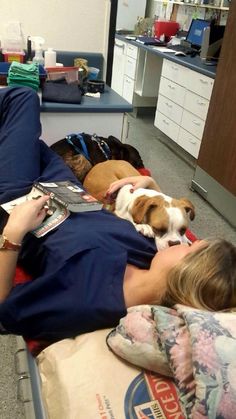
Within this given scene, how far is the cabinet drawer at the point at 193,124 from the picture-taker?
3527mm

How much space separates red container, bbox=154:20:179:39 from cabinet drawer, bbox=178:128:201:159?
1.99 m

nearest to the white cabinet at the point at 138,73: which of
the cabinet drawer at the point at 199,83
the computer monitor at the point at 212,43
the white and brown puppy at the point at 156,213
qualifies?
the computer monitor at the point at 212,43

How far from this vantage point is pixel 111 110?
244 cm

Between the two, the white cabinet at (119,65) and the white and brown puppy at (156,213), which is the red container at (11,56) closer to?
the white and brown puppy at (156,213)

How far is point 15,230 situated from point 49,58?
1.74 m

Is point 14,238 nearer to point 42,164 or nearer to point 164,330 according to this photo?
point 164,330

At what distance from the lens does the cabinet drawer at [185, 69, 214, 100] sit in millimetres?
3311

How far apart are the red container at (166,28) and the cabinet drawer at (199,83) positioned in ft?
5.92

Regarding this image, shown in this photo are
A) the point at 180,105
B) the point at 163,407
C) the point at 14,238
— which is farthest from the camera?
the point at 180,105

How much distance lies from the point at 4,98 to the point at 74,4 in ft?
3.93

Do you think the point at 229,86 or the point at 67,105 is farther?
the point at 229,86

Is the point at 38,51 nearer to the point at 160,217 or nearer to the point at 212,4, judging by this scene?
the point at 160,217

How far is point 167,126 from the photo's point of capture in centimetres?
421

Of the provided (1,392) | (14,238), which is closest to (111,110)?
(14,238)
